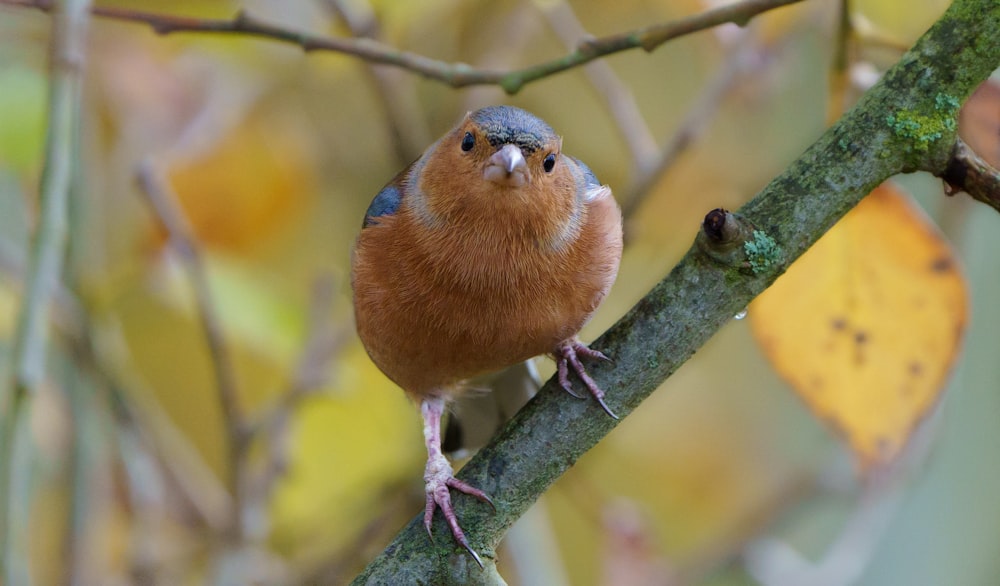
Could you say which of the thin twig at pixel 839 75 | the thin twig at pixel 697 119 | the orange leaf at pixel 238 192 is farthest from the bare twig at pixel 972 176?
the orange leaf at pixel 238 192

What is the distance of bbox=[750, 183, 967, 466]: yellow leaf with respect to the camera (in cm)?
233

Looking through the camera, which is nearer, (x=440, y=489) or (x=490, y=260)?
(x=440, y=489)

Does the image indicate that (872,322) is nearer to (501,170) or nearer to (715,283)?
(715,283)

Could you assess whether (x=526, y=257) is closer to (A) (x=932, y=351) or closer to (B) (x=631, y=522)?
(A) (x=932, y=351)

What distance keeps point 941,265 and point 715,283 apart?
0.60 metres

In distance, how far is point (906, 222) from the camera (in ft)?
7.89

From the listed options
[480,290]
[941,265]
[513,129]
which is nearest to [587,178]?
[513,129]

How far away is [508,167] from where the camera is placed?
2559mm

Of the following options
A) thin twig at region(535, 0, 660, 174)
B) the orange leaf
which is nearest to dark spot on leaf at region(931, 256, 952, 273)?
thin twig at region(535, 0, 660, 174)

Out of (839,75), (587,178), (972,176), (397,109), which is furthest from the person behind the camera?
(397,109)

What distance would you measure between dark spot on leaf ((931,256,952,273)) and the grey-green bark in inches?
14.4

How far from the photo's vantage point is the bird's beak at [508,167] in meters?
2.57

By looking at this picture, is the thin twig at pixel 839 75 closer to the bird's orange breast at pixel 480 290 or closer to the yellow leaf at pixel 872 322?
the yellow leaf at pixel 872 322

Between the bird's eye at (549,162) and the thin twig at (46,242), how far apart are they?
1.19m
